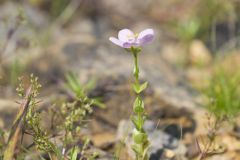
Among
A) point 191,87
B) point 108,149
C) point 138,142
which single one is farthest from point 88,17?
point 138,142

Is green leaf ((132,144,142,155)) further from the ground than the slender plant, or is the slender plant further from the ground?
the slender plant

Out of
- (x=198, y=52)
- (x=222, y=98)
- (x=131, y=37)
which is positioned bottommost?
(x=222, y=98)

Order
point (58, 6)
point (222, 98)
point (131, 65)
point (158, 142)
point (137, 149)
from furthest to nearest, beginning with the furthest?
point (58, 6), point (131, 65), point (222, 98), point (158, 142), point (137, 149)

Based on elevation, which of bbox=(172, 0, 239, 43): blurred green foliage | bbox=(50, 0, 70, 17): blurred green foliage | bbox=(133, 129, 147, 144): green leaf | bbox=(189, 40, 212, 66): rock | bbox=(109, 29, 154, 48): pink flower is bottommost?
bbox=(133, 129, 147, 144): green leaf

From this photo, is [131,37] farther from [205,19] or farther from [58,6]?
[58,6]

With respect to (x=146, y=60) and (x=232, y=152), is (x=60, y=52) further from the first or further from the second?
(x=232, y=152)

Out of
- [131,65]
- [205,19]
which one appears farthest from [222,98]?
[205,19]

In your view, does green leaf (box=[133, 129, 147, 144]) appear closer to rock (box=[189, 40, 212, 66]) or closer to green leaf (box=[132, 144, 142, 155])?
green leaf (box=[132, 144, 142, 155])

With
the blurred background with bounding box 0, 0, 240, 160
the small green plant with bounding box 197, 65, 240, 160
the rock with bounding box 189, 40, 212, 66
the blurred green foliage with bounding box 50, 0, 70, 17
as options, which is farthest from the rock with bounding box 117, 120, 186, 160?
the blurred green foliage with bounding box 50, 0, 70, 17

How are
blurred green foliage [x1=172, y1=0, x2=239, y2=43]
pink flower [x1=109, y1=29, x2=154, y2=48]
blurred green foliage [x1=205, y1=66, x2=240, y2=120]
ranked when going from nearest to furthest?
1. pink flower [x1=109, y1=29, x2=154, y2=48]
2. blurred green foliage [x1=205, y1=66, x2=240, y2=120]
3. blurred green foliage [x1=172, y1=0, x2=239, y2=43]
